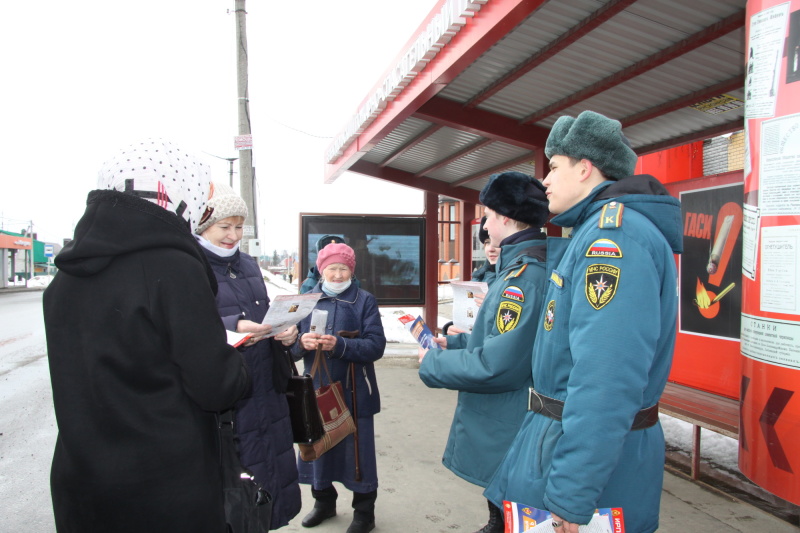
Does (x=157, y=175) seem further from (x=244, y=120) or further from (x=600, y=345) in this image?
(x=244, y=120)

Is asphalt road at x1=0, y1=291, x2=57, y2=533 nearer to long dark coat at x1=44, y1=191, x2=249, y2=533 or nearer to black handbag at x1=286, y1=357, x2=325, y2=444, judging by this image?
black handbag at x1=286, y1=357, x2=325, y2=444

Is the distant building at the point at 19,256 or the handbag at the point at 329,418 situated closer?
the handbag at the point at 329,418

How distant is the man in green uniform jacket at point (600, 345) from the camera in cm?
133

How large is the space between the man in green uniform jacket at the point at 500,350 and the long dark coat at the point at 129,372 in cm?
93

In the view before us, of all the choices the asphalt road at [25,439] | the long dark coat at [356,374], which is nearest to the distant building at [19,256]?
the asphalt road at [25,439]

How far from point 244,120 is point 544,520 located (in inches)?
373

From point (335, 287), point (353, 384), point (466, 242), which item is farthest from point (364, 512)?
point (466, 242)

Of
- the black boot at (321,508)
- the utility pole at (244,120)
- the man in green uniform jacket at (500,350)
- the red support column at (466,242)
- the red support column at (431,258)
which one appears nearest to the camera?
the man in green uniform jacket at (500,350)

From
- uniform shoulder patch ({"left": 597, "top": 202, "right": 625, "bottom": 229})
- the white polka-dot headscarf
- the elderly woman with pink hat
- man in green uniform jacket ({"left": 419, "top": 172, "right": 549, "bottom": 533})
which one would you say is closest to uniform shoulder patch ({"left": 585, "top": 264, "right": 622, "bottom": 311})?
uniform shoulder patch ({"left": 597, "top": 202, "right": 625, "bottom": 229})

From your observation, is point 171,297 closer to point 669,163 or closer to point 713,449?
point 713,449

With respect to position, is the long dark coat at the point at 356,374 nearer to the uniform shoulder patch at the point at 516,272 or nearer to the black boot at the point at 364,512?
the black boot at the point at 364,512

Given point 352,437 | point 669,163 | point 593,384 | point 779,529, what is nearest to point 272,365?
point 352,437

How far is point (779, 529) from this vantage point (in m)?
3.10

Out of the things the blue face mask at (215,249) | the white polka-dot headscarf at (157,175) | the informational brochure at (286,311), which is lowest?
the informational brochure at (286,311)
